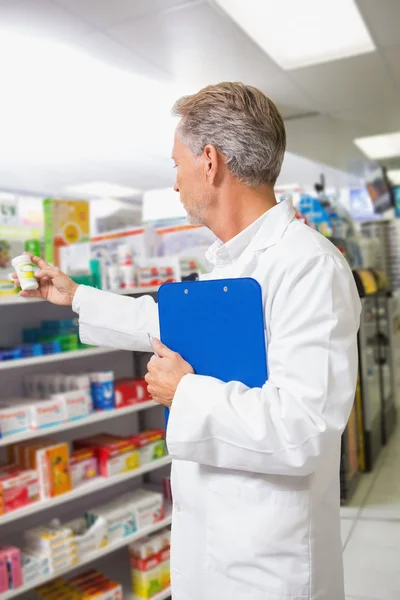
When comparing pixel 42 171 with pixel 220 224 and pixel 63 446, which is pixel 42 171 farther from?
pixel 220 224

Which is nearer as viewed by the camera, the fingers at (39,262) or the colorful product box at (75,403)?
the fingers at (39,262)

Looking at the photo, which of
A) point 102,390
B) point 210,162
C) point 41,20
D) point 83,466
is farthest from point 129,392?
point 41,20

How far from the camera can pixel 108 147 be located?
7.40 meters

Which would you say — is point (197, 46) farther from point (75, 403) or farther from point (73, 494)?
point (73, 494)

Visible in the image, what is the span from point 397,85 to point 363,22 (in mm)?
1653

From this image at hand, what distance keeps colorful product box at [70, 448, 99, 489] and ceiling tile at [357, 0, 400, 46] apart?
10.3 ft

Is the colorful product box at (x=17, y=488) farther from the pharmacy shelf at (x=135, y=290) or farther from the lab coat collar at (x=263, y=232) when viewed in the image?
the lab coat collar at (x=263, y=232)

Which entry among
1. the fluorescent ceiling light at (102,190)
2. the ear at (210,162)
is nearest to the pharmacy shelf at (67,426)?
the ear at (210,162)

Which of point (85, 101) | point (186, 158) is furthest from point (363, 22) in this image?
point (186, 158)

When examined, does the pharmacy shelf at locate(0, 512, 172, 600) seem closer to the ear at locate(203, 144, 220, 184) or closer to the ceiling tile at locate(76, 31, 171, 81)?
the ear at locate(203, 144, 220, 184)

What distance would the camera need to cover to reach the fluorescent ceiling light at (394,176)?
35.8 feet

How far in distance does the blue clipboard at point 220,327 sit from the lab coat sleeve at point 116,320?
1.41ft

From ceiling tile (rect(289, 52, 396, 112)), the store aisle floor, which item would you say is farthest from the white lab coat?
ceiling tile (rect(289, 52, 396, 112))

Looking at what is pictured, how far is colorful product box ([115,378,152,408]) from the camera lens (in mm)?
3064
